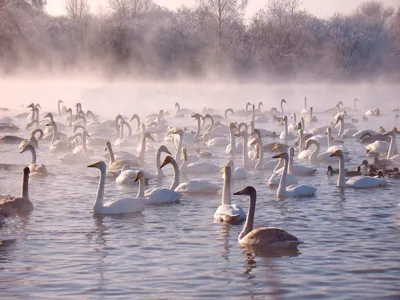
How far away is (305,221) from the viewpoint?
11477 mm

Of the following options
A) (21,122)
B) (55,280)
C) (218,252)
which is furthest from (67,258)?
(21,122)

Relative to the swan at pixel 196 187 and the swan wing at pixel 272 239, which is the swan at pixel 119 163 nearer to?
the swan at pixel 196 187

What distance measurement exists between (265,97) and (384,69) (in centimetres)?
1183

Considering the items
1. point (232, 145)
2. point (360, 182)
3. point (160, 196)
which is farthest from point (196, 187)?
point (232, 145)

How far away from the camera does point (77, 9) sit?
60000 millimetres

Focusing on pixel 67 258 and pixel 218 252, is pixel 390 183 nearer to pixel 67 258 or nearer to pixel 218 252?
pixel 218 252

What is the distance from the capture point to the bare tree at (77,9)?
5847 cm

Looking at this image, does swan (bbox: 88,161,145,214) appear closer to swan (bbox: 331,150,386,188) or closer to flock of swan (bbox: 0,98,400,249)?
flock of swan (bbox: 0,98,400,249)

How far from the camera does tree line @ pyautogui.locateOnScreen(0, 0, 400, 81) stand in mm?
51875

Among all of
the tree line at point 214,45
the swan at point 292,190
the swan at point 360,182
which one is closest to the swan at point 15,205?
the swan at point 292,190

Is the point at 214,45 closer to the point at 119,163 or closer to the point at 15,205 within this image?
the point at 119,163

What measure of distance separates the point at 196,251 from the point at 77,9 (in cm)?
5212

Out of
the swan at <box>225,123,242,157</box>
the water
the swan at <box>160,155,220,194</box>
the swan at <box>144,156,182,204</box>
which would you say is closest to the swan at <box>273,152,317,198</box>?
the water

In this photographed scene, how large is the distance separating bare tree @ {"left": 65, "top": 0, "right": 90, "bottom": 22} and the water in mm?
45667
